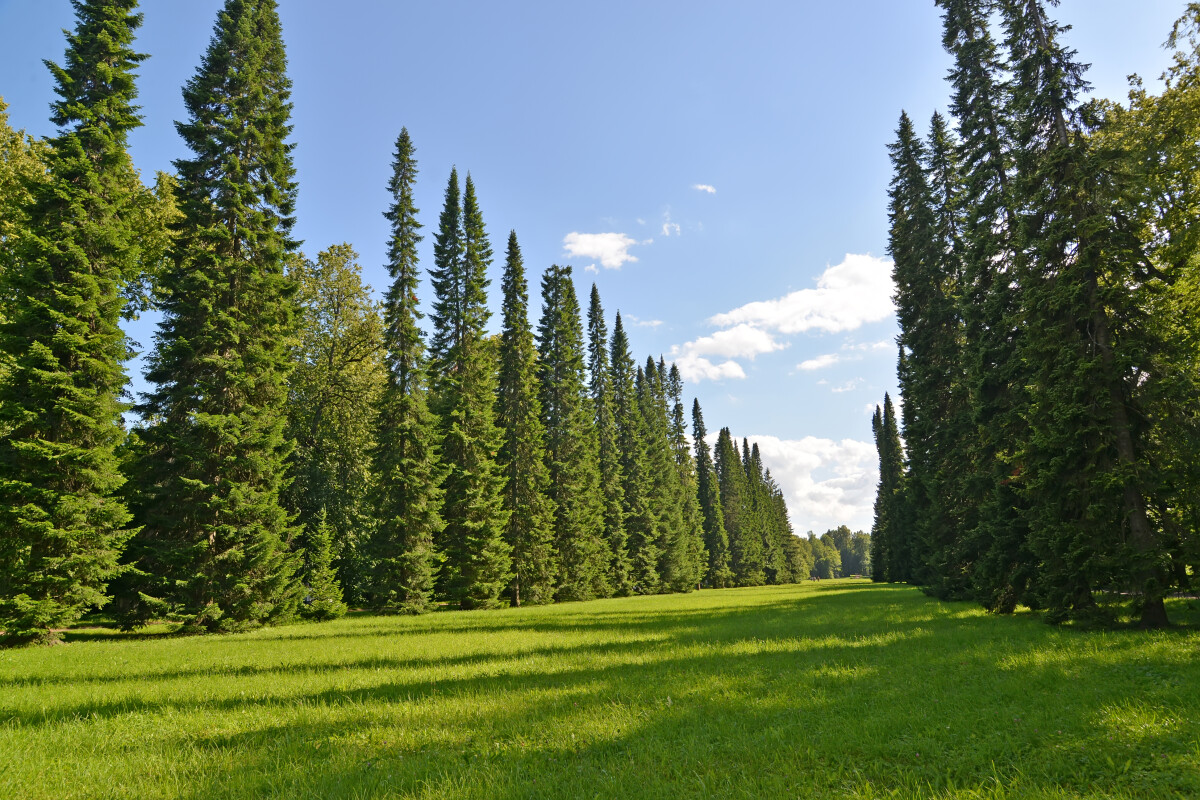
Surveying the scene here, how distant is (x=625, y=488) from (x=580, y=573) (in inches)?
559

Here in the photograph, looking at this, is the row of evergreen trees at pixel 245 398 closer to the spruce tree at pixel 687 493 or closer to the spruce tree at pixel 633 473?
the spruce tree at pixel 633 473

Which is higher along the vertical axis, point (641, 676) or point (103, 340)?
point (103, 340)

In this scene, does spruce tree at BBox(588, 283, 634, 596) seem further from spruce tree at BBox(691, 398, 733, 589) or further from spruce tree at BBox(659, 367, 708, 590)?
spruce tree at BBox(691, 398, 733, 589)

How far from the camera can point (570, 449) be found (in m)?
46.2

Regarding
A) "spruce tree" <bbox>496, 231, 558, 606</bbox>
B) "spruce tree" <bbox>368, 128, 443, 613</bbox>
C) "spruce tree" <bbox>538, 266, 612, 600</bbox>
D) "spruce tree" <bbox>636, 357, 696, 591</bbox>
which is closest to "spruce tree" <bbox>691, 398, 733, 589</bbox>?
"spruce tree" <bbox>636, 357, 696, 591</bbox>

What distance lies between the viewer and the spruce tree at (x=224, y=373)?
21312 mm

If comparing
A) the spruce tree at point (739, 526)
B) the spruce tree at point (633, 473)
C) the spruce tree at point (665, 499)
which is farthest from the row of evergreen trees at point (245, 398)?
the spruce tree at point (739, 526)

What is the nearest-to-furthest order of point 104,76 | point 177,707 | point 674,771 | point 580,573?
1. point 674,771
2. point 177,707
3. point 104,76
4. point 580,573

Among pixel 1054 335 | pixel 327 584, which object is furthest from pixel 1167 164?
pixel 327 584

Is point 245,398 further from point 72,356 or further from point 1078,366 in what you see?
point 1078,366

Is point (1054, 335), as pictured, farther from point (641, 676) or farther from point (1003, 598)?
point (641, 676)

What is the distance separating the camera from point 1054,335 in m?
15.2

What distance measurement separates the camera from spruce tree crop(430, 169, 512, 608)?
1369 inches

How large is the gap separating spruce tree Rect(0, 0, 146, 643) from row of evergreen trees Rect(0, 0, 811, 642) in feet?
0.27
